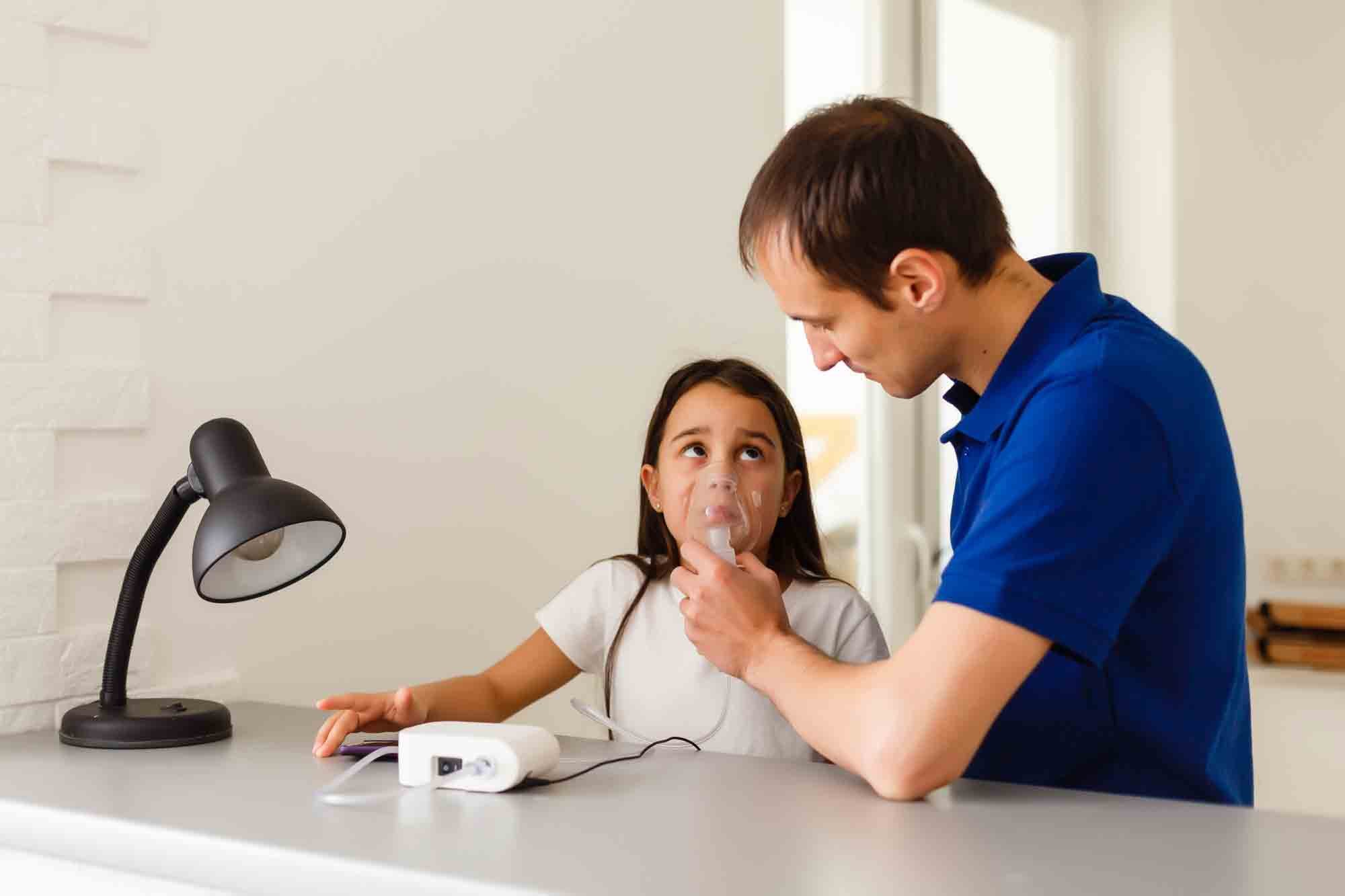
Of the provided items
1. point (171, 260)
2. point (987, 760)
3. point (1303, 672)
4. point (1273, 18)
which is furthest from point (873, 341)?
point (1273, 18)

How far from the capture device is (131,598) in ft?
4.43

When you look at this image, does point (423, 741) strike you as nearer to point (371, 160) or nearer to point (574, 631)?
point (574, 631)

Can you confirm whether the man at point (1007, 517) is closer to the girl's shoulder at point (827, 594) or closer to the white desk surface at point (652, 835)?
the white desk surface at point (652, 835)

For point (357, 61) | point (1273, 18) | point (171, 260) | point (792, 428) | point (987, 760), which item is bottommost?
point (987, 760)

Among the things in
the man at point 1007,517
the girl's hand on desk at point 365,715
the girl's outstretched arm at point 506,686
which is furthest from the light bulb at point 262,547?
the man at point 1007,517

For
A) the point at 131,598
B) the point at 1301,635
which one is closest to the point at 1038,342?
the point at 131,598

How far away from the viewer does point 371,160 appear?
5.92 feet

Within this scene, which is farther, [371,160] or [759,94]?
[759,94]

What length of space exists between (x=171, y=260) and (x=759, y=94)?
1.25m

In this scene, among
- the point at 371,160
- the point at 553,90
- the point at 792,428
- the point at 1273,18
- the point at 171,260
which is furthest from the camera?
the point at 1273,18

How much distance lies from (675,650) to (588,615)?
0.12 meters

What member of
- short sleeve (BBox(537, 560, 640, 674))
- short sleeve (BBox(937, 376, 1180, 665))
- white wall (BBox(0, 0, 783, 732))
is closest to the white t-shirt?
short sleeve (BBox(537, 560, 640, 674))

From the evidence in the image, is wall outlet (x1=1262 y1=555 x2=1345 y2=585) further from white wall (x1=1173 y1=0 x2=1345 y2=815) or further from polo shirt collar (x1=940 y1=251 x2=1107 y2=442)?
polo shirt collar (x1=940 y1=251 x2=1107 y2=442)

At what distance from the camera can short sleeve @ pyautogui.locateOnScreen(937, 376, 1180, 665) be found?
107cm
